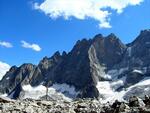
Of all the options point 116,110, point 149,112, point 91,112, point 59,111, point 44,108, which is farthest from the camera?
point 44,108

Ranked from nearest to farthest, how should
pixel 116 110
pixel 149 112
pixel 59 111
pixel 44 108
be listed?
pixel 149 112
pixel 116 110
pixel 59 111
pixel 44 108

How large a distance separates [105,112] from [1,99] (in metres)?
15.9

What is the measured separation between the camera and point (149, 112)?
23375 millimetres

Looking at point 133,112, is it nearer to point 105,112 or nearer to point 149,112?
point 149,112

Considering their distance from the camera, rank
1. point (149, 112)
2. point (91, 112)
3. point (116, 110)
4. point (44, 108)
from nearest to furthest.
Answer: point (149, 112)
point (116, 110)
point (91, 112)
point (44, 108)

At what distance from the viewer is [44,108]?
35.0 meters

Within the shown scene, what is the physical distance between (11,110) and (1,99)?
27.9 feet

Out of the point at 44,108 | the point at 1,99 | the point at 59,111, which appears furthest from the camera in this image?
the point at 1,99

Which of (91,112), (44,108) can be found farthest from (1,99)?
(91,112)

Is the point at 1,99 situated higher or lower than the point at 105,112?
higher

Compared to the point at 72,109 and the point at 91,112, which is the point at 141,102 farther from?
Answer: the point at 72,109

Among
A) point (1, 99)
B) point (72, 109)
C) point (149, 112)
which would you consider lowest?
point (149, 112)

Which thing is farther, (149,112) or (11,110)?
(11,110)

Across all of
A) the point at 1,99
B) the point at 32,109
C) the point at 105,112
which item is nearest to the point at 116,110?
the point at 105,112
